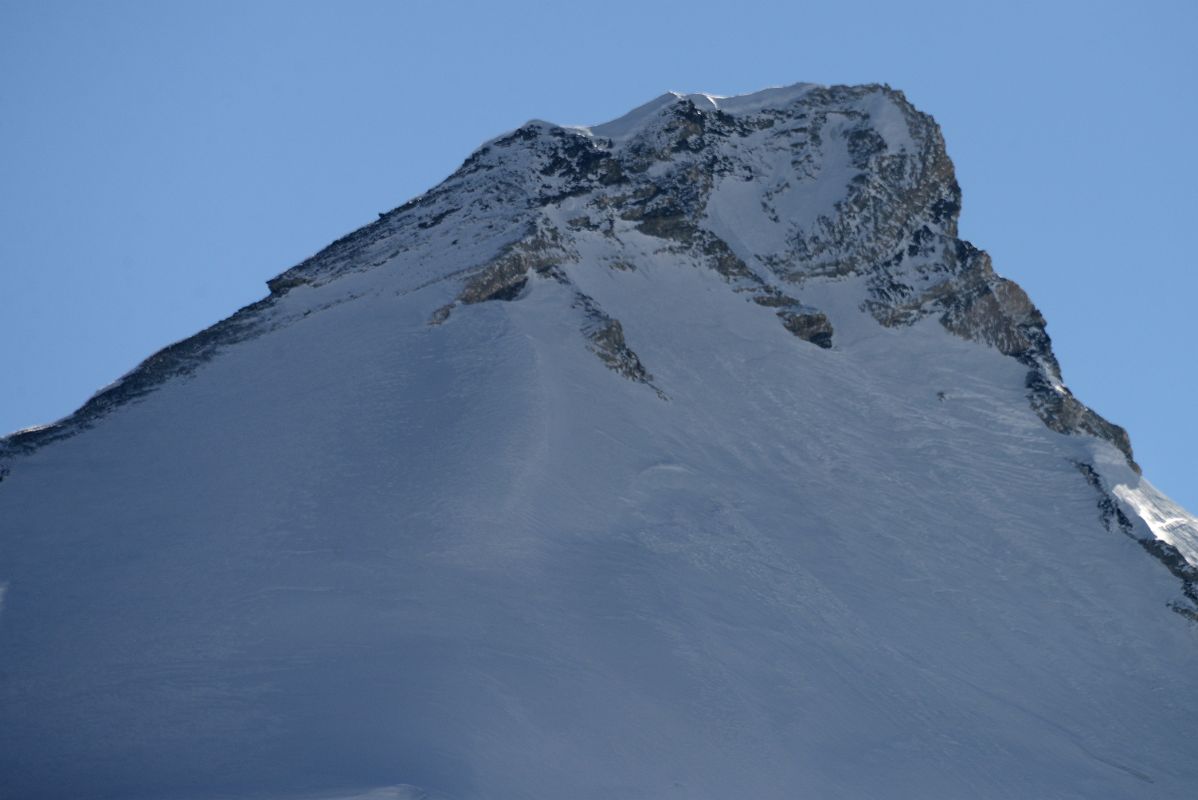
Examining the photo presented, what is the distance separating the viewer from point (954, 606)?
42.2 metres

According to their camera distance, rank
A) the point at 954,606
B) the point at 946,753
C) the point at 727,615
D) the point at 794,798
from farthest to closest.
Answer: the point at 954,606
the point at 727,615
the point at 946,753
the point at 794,798

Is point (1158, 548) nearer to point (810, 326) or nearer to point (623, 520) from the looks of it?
point (810, 326)

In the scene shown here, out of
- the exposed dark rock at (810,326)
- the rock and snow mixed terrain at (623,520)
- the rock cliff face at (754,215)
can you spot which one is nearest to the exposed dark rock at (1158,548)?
the rock and snow mixed terrain at (623,520)

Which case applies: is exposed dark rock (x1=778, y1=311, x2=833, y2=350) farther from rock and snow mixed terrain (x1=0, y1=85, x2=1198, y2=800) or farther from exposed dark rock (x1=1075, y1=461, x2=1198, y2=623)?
exposed dark rock (x1=1075, y1=461, x2=1198, y2=623)

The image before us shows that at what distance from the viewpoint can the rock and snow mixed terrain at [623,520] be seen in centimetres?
3192

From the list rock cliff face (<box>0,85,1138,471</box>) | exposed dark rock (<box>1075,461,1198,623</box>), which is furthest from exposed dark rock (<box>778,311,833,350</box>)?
exposed dark rock (<box>1075,461,1198,623</box>)

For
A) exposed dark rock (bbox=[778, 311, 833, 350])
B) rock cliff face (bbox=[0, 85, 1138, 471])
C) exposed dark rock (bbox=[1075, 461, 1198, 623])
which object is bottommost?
exposed dark rock (bbox=[1075, 461, 1198, 623])

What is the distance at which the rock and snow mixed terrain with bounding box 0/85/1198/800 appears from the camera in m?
31.9

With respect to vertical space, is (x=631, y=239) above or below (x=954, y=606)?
above

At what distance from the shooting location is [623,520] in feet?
134

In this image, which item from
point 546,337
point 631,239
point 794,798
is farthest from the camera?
point 631,239

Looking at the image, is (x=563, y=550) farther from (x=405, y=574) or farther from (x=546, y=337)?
(x=546, y=337)

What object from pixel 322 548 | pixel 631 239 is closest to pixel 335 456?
pixel 322 548

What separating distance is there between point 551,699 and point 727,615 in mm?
7006
